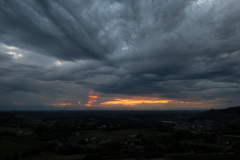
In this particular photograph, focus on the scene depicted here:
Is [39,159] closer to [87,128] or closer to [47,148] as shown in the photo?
[47,148]

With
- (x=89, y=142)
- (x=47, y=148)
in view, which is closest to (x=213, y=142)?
(x=89, y=142)

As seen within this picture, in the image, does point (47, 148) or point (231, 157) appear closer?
point (231, 157)

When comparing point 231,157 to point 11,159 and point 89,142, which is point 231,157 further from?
point 11,159

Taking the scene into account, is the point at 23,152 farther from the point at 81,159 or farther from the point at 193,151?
the point at 193,151

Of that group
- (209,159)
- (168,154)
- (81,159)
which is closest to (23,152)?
(81,159)

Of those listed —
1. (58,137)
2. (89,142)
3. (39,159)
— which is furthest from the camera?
(58,137)

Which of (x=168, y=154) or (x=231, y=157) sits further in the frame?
(x=168, y=154)

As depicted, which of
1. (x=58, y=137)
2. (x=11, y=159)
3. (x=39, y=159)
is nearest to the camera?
(x=11, y=159)

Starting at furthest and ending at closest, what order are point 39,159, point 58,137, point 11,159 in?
point 58,137 < point 39,159 < point 11,159

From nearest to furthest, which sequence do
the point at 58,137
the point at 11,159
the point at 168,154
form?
1. the point at 11,159
2. the point at 168,154
3. the point at 58,137
